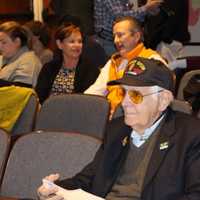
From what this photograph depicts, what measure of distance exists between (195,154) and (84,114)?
160 cm

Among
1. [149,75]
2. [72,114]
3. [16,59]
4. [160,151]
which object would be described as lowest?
[72,114]

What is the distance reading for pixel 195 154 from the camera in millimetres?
2336

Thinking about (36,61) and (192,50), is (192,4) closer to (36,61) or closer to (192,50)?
(192,50)

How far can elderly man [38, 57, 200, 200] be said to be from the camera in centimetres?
235

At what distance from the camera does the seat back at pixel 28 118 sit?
13.6 feet

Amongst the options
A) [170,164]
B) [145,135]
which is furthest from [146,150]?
[170,164]

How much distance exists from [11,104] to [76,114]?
1.85 feet

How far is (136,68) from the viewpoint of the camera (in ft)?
8.28

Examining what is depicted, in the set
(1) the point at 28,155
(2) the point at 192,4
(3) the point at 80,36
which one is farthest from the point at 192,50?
(1) the point at 28,155

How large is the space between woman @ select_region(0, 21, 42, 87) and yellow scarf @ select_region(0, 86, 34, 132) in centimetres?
65

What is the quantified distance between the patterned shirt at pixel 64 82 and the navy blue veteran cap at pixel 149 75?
7.58ft

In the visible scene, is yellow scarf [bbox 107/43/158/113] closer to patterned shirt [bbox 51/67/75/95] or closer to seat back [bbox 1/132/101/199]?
patterned shirt [bbox 51/67/75/95]

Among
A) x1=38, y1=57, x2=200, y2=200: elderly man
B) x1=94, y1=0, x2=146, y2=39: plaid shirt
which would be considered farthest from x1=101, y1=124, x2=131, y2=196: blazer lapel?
x1=94, y1=0, x2=146, y2=39: plaid shirt

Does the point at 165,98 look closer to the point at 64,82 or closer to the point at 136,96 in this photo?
the point at 136,96
